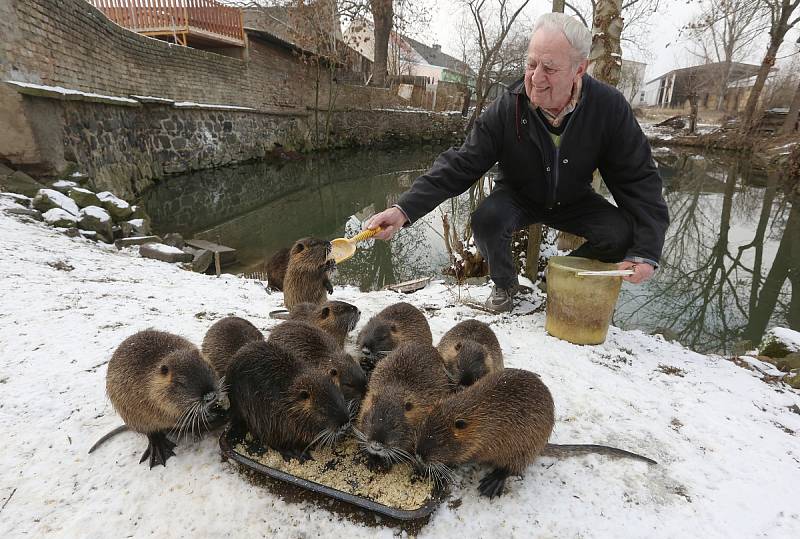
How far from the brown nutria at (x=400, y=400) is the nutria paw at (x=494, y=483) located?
0.35 m

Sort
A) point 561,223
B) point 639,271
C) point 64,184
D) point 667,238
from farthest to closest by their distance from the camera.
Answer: point 667,238
point 64,184
point 561,223
point 639,271

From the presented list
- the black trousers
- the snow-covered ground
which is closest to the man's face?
the black trousers

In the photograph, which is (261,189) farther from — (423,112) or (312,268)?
(423,112)

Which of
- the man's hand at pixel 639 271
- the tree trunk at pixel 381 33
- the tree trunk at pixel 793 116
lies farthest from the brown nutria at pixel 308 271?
the tree trunk at pixel 793 116

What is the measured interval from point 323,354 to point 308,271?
1.39 meters

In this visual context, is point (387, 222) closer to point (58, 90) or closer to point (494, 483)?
Answer: point (494, 483)

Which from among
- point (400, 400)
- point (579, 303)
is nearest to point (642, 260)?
point (579, 303)

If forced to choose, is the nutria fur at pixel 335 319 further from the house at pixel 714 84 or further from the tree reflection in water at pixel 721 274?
the house at pixel 714 84

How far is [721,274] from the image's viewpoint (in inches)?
288

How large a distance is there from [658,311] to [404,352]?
205 inches

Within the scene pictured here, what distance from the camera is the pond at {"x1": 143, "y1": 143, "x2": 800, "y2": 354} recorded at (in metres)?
5.99

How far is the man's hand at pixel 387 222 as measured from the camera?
9.82ft

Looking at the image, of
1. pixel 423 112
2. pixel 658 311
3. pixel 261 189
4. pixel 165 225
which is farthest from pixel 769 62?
pixel 165 225

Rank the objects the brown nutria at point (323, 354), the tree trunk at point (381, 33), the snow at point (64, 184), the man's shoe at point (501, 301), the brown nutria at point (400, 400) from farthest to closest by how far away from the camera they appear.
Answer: the tree trunk at point (381, 33)
the snow at point (64, 184)
the man's shoe at point (501, 301)
the brown nutria at point (323, 354)
the brown nutria at point (400, 400)
